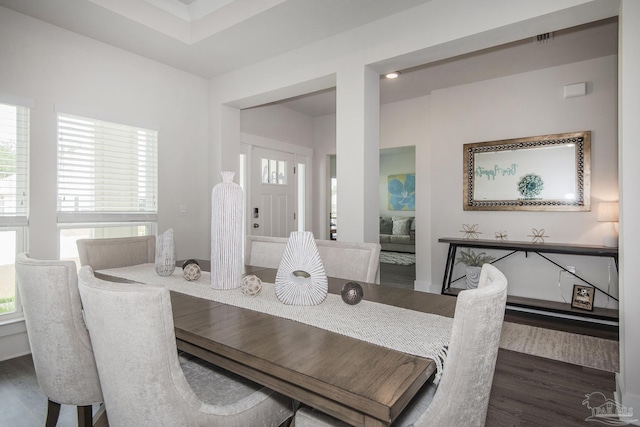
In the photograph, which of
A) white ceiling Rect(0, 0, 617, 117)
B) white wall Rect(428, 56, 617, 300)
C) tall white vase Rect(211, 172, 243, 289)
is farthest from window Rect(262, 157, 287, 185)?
tall white vase Rect(211, 172, 243, 289)

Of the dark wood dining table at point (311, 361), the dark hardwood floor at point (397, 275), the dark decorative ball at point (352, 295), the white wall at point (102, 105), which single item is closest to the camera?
the dark wood dining table at point (311, 361)

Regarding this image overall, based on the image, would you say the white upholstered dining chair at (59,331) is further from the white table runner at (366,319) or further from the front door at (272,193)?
the front door at (272,193)

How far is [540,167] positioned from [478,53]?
140 cm

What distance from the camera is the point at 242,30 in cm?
286

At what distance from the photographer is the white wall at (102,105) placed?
263 centimetres

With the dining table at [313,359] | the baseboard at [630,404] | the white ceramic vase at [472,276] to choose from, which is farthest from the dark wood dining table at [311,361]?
the white ceramic vase at [472,276]

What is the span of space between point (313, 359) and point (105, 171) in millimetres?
3040

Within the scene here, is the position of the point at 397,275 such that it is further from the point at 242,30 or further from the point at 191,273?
the point at 191,273

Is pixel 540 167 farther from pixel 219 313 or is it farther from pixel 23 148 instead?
pixel 23 148

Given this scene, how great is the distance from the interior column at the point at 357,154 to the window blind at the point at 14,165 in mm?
2438

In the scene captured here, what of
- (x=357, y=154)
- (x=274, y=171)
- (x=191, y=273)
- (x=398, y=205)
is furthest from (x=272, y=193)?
(x=398, y=205)

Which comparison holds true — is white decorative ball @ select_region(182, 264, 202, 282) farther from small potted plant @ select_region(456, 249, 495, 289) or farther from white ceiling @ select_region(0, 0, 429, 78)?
small potted plant @ select_region(456, 249, 495, 289)

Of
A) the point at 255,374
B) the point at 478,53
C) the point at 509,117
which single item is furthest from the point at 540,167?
the point at 255,374

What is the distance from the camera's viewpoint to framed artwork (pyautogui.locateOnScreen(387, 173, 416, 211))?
332 inches
